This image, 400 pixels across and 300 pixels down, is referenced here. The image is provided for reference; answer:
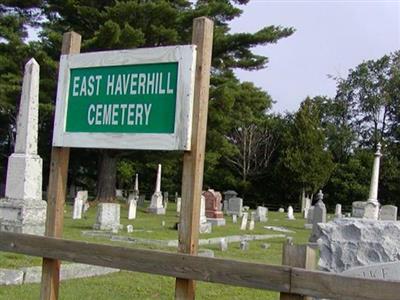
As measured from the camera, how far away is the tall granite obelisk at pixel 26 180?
1120 centimetres

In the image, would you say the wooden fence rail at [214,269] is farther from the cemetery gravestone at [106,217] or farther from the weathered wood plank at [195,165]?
the cemetery gravestone at [106,217]

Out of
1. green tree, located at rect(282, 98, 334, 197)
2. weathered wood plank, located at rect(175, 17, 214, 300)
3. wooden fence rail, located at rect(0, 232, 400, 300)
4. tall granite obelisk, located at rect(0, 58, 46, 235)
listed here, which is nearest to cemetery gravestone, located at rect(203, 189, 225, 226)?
tall granite obelisk, located at rect(0, 58, 46, 235)

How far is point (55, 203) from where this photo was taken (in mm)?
4633

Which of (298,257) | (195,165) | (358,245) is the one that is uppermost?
(195,165)

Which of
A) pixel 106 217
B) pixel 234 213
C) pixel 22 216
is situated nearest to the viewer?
pixel 22 216

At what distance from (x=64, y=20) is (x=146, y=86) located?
2970 centimetres

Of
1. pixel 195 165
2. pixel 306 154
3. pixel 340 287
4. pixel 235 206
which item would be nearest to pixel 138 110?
pixel 195 165

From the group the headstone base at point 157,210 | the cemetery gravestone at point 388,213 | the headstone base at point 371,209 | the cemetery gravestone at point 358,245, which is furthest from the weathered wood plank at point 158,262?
the cemetery gravestone at point 388,213

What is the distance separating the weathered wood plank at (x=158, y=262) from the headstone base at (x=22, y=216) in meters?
6.69

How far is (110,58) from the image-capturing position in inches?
171

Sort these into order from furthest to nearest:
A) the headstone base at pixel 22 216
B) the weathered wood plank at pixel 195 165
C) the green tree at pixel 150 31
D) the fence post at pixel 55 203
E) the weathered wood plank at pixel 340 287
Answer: the green tree at pixel 150 31 → the headstone base at pixel 22 216 → the fence post at pixel 55 203 → the weathered wood plank at pixel 195 165 → the weathered wood plank at pixel 340 287

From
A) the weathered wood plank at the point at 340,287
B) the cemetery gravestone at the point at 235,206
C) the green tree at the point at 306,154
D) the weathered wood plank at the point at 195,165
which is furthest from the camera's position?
the green tree at the point at 306,154

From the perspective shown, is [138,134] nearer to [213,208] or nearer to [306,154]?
[213,208]

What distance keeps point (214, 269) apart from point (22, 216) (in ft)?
27.3
